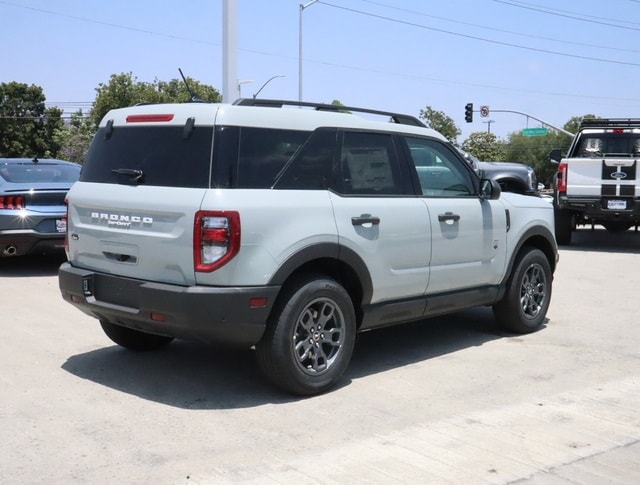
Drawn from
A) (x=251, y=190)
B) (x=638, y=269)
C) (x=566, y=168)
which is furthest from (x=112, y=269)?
(x=566, y=168)

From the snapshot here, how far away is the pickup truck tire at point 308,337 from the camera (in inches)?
197

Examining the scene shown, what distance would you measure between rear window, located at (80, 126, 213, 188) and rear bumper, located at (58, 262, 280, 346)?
0.69 meters

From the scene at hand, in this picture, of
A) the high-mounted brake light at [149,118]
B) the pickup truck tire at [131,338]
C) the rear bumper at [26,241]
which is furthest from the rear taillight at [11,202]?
the high-mounted brake light at [149,118]

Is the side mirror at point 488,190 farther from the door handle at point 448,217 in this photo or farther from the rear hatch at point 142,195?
the rear hatch at point 142,195

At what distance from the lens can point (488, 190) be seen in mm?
6727

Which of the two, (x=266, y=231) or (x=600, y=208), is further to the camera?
(x=600, y=208)

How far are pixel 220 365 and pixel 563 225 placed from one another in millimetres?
11086

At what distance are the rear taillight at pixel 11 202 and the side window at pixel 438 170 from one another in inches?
234

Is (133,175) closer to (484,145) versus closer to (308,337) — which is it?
(308,337)

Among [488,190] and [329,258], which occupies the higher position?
[488,190]

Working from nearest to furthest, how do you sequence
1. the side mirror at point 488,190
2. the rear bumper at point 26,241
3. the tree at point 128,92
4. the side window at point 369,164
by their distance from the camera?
the side window at point 369,164, the side mirror at point 488,190, the rear bumper at point 26,241, the tree at point 128,92

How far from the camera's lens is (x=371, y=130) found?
587 cm

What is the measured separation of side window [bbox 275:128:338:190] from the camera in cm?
520

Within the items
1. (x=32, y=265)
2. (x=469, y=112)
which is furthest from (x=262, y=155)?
(x=469, y=112)
